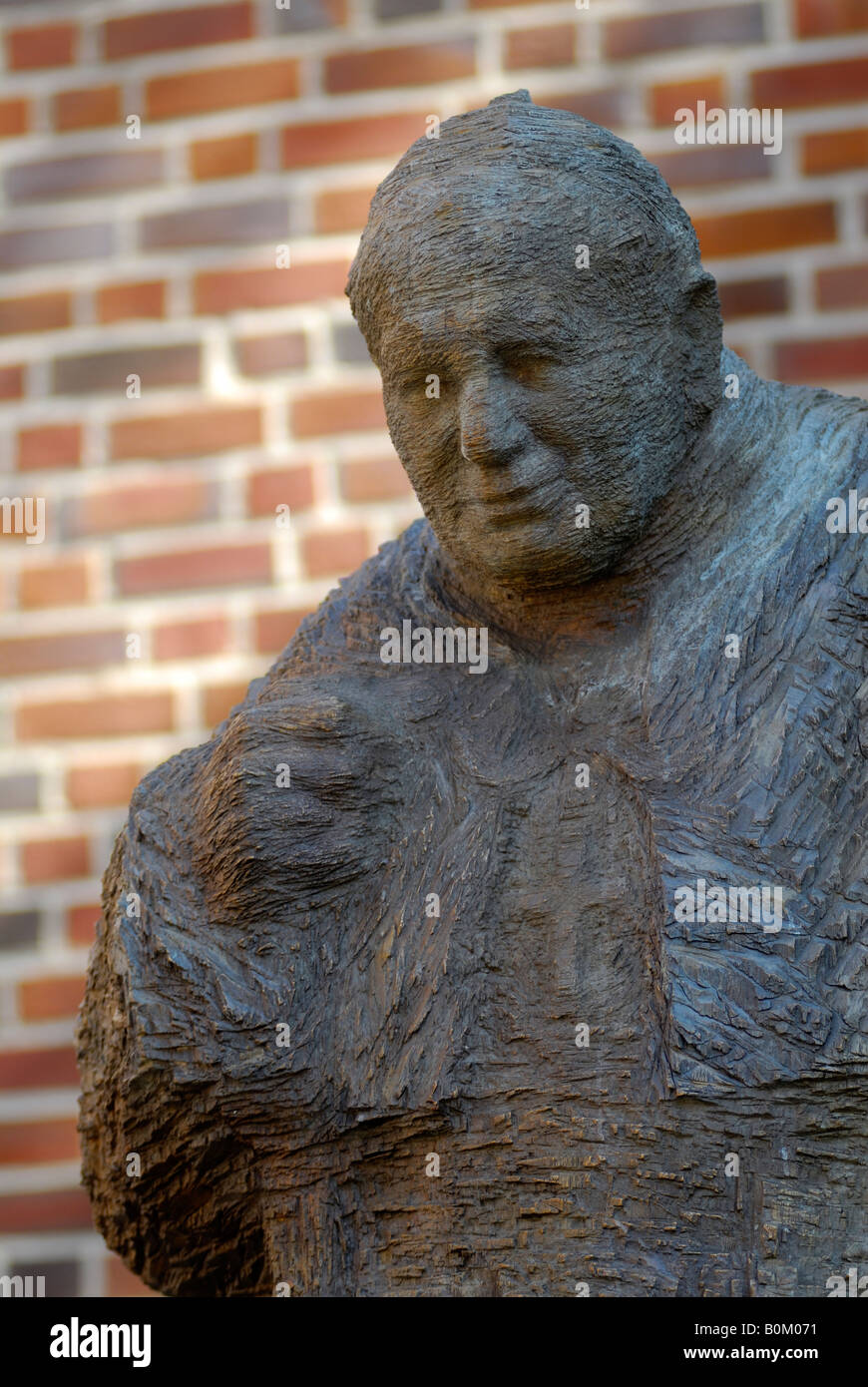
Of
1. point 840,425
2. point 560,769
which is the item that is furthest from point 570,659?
point 840,425

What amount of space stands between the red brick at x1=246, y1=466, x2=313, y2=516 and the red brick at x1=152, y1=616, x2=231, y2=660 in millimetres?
167

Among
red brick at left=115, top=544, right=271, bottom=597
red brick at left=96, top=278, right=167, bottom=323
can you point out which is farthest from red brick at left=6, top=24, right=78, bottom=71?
red brick at left=115, top=544, right=271, bottom=597

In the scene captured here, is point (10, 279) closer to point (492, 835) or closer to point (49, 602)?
point (49, 602)

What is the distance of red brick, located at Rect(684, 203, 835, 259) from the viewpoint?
3135 mm

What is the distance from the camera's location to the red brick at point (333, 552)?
10.4 ft

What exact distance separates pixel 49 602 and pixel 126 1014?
1.27m

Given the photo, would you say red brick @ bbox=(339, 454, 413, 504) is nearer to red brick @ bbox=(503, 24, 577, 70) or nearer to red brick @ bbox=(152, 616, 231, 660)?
red brick @ bbox=(152, 616, 231, 660)

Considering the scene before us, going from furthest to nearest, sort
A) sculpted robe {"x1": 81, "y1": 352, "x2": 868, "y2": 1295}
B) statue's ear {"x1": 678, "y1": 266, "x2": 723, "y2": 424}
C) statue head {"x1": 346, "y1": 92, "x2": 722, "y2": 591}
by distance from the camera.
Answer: statue's ear {"x1": 678, "y1": 266, "x2": 723, "y2": 424}, statue head {"x1": 346, "y1": 92, "x2": 722, "y2": 591}, sculpted robe {"x1": 81, "y1": 352, "x2": 868, "y2": 1295}

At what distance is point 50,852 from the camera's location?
10.5 ft

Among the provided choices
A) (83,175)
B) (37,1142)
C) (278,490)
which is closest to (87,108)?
(83,175)

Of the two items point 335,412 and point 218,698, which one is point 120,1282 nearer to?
point 218,698

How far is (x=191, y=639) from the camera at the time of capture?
→ 3199mm

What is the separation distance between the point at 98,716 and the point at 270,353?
56 cm

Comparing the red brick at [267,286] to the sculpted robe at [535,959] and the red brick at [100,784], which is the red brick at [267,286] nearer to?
the red brick at [100,784]
